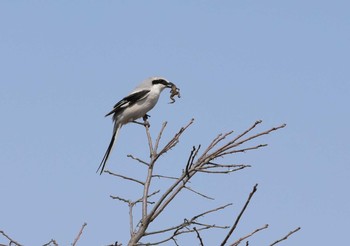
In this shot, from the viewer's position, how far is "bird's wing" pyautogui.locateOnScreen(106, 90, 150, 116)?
786 centimetres

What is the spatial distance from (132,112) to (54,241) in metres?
4.87

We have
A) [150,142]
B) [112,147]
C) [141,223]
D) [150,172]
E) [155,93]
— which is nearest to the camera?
[141,223]

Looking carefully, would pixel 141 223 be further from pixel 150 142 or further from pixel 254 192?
pixel 150 142

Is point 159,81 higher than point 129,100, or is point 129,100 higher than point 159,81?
point 159,81

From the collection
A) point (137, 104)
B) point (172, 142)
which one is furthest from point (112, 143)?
point (172, 142)

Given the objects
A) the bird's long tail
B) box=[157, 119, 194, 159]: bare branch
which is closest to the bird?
the bird's long tail

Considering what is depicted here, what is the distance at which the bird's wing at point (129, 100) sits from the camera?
25.8 ft

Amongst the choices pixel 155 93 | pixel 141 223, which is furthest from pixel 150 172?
pixel 155 93

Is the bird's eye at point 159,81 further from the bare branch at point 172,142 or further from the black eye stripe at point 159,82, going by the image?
the bare branch at point 172,142

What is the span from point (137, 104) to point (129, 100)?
11 centimetres

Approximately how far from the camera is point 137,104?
787 cm

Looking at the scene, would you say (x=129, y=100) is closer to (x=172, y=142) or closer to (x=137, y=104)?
(x=137, y=104)

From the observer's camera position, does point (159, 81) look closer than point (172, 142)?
No

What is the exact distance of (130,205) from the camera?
10.9ft
